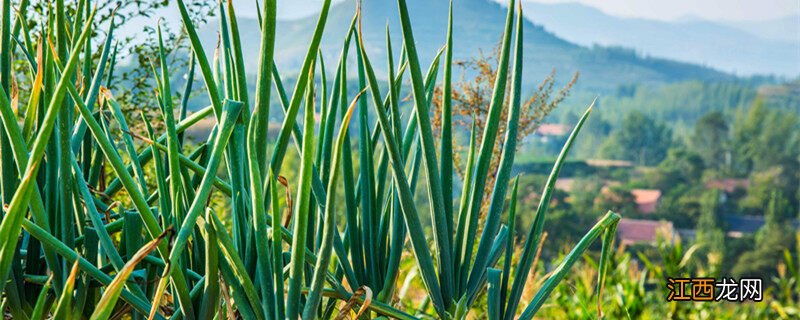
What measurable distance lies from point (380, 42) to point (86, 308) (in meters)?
17.0

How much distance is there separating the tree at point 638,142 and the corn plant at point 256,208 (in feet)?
67.6

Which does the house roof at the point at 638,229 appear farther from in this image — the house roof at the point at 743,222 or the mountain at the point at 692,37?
the mountain at the point at 692,37

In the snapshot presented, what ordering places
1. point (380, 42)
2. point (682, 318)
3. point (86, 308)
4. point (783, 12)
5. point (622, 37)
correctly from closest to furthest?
point (86, 308) < point (682, 318) < point (380, 42) < point (622, 37) < point (783, 12)

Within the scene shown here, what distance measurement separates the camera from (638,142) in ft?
68.9

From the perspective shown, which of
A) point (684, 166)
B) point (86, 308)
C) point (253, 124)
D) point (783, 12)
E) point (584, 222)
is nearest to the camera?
point (253, 124)

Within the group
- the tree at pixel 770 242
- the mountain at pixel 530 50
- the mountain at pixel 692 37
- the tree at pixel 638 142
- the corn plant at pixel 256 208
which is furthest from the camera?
the mountain at pixel 692 37

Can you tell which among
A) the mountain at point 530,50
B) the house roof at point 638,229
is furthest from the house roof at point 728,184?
the mountain at point 530,50

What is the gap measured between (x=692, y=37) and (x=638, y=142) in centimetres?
1106

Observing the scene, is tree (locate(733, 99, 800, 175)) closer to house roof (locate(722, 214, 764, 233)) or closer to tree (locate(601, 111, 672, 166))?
tree (locate(601, 111, 672, 166))

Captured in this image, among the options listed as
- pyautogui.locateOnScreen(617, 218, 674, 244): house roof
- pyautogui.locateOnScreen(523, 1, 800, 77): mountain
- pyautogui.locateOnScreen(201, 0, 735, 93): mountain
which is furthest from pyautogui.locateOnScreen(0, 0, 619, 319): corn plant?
pyautogui.locateOnScreen(523, 1, 800, 77): mountain

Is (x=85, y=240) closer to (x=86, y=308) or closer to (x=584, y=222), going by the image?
(x=86, y=308)

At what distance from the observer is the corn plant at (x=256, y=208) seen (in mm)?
532

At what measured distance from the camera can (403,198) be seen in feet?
1.91

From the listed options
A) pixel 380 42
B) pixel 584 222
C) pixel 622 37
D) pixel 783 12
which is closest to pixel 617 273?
pixel 584 222
